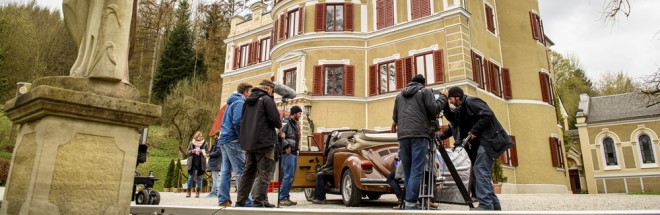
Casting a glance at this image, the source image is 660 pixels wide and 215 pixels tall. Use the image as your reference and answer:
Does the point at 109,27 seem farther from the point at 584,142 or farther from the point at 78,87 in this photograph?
the point at 584,142

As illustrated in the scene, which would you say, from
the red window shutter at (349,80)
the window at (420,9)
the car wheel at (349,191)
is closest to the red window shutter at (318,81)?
the red window shutter at (349,80)

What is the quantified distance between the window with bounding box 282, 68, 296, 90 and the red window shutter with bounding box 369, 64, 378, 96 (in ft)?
13.7

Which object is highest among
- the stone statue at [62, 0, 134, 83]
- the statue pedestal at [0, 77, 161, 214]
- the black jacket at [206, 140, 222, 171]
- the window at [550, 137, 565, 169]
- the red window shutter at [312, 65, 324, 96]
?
the red window shutter at [312, 65, 324, 96]

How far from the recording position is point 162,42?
142ft

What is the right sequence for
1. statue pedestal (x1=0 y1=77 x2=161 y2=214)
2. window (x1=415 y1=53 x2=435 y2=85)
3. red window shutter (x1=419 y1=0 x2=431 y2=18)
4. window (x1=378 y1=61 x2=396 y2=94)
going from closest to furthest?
statue pedestal (x1=0 y1=77 x2=161 y2=214) → window (x1=415 y1=53 x2=435 y2=85) → red window shutter (x1=419 y1=0 x2=431 y2=18) → window (x1=378 y1=61 x2=396 y2=94)

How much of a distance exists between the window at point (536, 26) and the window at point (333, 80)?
10.6 m

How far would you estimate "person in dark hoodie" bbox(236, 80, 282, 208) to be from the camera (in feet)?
18.7

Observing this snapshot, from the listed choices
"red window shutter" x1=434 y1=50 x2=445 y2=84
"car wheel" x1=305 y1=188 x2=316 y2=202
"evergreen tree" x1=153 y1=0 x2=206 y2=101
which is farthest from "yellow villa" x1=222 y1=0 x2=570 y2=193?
"evergreen tree" x1=153 y1=0 x2=206 y2=101

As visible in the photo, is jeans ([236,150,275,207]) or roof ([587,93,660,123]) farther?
roof ([587,93,660,123])

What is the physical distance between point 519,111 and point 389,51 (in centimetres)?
747

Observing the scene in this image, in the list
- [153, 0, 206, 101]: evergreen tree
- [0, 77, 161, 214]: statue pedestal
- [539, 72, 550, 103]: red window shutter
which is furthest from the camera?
[153, 0, 206, 101]: evergreen tree

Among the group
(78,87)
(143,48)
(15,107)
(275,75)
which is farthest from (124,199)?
(143,48)

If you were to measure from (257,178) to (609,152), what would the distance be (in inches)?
1377

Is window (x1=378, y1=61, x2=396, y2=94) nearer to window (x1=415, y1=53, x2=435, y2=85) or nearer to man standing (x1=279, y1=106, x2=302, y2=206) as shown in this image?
window (x1=415, y1=53, x2=435, y2=85)
